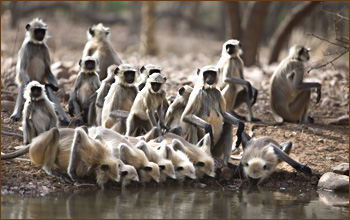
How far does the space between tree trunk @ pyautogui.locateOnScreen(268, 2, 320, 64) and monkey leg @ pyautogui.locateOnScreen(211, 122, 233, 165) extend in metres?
7.09

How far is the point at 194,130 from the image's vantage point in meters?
7.80

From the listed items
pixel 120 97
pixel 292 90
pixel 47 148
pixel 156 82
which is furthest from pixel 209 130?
pixel 292 90

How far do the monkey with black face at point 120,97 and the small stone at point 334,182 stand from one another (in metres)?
2.57

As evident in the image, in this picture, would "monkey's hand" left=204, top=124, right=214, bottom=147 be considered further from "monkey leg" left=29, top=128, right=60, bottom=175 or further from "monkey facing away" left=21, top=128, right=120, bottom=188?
"monkey leg" left=29, top=128, right=60, bottom=175

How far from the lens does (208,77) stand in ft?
25.4

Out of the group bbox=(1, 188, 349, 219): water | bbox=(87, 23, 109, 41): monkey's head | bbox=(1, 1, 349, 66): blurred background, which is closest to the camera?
bbox=(1, 188, 349, 219): water

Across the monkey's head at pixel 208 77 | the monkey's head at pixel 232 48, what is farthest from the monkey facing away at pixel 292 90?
the monkey's head at pixel 208 77

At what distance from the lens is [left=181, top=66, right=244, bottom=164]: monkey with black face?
7719 millimetres

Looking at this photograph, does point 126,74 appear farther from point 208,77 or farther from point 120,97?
point 208,77

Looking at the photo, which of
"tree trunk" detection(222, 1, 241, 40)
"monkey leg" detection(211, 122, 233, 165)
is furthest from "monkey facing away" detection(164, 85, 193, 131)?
"tree trunk" detection(222, 1, 241, 40)

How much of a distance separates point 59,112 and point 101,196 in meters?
3.24

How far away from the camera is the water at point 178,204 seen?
533 centimetres

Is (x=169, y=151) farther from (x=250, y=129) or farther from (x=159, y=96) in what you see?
(x=250, y=129)

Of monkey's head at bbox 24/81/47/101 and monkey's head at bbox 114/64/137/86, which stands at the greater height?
monkey's head at bbox 114/64/137/86
